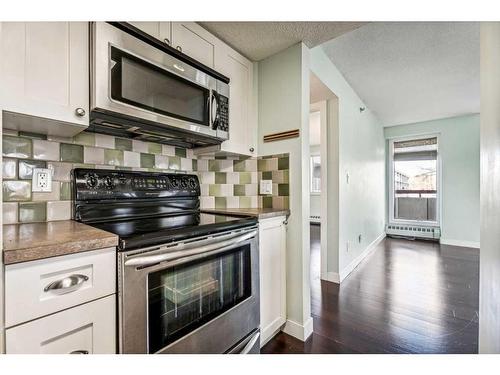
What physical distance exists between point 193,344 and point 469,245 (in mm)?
5370

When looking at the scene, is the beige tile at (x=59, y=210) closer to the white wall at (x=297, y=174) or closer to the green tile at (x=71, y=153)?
A: the green tile at (x=71, y=153)

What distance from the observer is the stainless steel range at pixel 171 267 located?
2.79 feet

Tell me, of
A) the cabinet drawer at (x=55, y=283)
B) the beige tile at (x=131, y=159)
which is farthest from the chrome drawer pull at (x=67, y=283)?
the beige tile at (x=131, y=159)

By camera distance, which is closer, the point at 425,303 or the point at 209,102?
the point at 209,102

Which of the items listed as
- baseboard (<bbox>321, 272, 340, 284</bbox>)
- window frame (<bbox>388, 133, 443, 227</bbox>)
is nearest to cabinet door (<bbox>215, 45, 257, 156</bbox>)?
baseboard (<bbox>321, 272, 340, 284</bbox>)

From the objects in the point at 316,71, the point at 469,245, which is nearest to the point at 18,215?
the point at 316,71

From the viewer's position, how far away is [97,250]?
0.77 meters

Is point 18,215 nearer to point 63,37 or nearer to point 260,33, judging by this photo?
point 63,37

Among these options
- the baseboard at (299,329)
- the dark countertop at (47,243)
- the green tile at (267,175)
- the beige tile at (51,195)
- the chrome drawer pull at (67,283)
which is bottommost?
the baseboard at (299,329)

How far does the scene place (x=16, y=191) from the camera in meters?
1.05

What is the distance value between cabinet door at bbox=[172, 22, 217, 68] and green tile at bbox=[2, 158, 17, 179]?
976 mm

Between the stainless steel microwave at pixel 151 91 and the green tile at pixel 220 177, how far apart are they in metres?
0.44

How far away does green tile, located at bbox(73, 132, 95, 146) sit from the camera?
1237 millimetres

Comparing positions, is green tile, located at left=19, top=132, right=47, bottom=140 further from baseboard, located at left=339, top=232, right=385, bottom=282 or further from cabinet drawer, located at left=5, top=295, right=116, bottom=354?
baseboard, located at left=339, top=232, right=385, bottom=282
